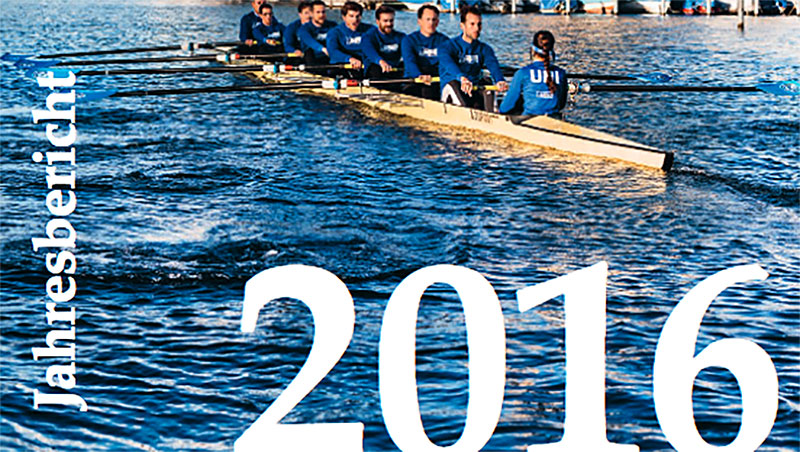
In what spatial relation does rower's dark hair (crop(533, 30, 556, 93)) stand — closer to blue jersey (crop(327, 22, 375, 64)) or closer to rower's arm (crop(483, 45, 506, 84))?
rower's arm (crop(483, 45, 506, 84))

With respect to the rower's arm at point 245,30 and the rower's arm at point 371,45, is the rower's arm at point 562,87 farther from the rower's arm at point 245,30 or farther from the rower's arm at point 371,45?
the rower's arm at point 245,30

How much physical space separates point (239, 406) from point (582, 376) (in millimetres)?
2845

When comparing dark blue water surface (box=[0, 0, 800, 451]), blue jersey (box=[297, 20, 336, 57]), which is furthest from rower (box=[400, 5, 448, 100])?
blue jersey (box=[297, 20, 336, 57])

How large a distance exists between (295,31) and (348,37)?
125 inches

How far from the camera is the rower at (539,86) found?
725 inches

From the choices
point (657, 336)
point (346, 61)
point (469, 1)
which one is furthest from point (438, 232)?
point (469, 1)

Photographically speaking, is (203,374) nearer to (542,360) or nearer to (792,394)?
(542,360)

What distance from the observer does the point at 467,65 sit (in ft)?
70.6

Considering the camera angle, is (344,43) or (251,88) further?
(344,43)

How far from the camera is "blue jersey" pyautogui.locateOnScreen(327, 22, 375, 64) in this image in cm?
2692

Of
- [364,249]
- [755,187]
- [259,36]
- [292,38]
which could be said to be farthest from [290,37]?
[364,249]

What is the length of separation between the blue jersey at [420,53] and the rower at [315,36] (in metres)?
5.63

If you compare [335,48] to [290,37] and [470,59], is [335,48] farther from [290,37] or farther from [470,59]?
[470,59]

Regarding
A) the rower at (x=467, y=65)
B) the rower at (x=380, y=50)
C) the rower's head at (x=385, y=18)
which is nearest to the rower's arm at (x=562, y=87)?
the rower at (x=467, y=65)
